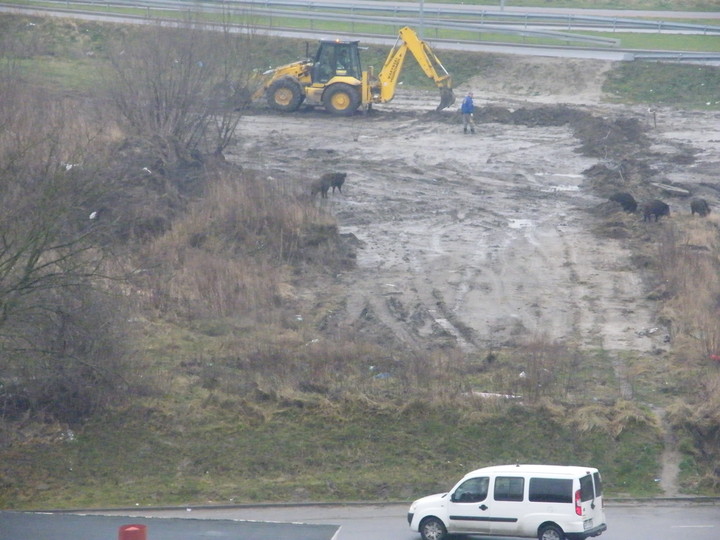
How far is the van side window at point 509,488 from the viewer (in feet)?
41.0

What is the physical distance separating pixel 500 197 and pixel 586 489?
18.9 meters

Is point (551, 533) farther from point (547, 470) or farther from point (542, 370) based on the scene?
point (542, 370)

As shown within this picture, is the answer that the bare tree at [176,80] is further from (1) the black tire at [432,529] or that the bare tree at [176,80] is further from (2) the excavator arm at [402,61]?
(1) the black tire at [432,529]

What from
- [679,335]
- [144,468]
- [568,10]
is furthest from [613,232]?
[568,10]

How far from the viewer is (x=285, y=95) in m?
42.3

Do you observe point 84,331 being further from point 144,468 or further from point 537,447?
point 537,447

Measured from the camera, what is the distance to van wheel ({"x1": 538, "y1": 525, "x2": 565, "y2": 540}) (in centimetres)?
1214

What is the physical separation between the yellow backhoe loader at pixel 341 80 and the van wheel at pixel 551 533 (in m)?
30.8

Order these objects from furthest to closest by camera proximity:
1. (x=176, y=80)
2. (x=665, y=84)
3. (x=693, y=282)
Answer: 1. (x=665, y=84)
2. (x=176, y=80)
3. (x=693, y=282)

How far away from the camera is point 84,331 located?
16875 mm

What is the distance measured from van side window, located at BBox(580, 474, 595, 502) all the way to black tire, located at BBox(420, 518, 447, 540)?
5.90 ft

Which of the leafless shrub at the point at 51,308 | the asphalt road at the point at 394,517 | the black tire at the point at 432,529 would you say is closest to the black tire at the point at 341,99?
the leafless shrub at the point at 51,308

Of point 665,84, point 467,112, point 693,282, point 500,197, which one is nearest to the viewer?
point 693,282

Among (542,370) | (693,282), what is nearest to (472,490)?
(542,370)
